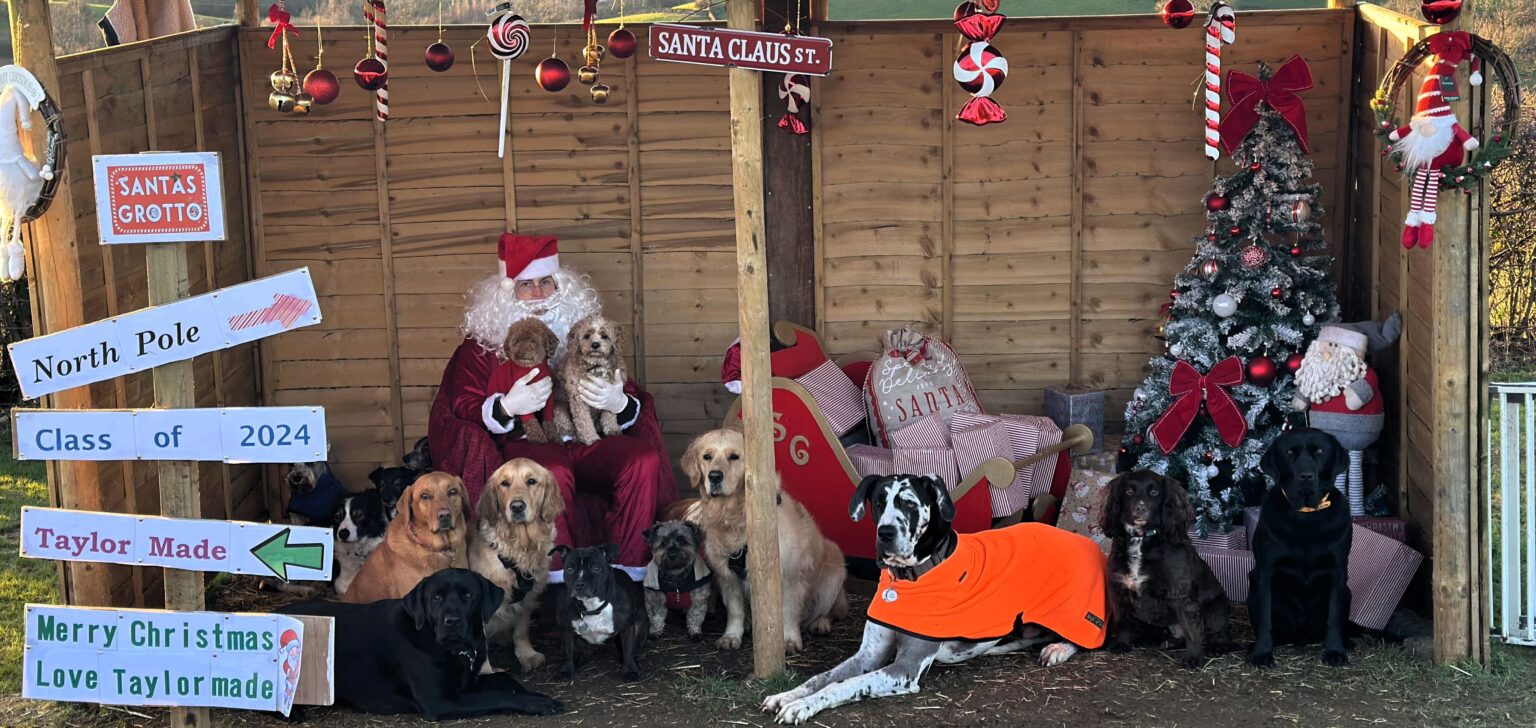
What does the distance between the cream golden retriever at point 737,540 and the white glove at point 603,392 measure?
2.31 ft

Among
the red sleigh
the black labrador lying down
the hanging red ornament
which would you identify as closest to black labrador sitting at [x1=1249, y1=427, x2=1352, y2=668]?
the hanging red ornament

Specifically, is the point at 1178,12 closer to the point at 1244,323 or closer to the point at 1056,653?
the point at 1244,323

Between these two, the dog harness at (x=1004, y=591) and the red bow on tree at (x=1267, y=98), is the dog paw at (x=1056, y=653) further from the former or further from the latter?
the red bow on tree at (x=1267, y=98)

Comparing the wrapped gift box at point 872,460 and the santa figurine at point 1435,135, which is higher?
the santa figurine at point 1435,135

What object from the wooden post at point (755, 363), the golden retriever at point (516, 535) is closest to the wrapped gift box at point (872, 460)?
the wooden post at point (755, 363)

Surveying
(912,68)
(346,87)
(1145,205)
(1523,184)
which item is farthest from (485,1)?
(1523,184)

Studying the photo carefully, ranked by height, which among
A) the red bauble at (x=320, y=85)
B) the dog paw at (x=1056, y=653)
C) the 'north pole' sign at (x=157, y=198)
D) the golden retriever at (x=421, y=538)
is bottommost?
the dog paw at (x=1056, y=653)

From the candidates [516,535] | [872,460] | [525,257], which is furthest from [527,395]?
[872,460]

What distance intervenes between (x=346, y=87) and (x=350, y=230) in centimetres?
76

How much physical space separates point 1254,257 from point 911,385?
5.74ft

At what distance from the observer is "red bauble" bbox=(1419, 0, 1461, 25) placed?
5914 millimetres

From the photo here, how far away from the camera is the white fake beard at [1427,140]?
5824mm

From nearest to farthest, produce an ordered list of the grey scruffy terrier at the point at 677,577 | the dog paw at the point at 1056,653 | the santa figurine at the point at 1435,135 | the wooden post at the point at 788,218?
the santa figurine at the point at 1435,135
the dog paw at the point at 1056,653
the grey scruffy terrier at the point at 677,577
the wooden post at the point at 788,218

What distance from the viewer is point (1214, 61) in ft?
23.1
